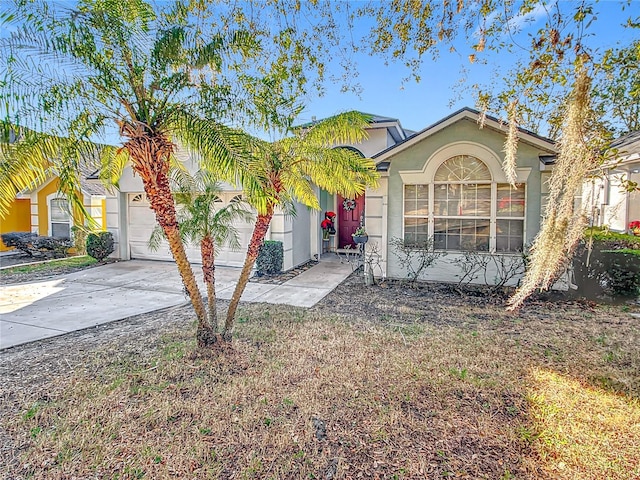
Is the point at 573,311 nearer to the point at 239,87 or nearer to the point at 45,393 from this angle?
the point at 239,87

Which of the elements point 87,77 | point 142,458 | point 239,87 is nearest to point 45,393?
point 142,458

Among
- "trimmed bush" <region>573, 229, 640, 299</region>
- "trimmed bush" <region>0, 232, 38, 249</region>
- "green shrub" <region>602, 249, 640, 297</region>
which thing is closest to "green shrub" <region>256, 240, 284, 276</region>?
"trimmed bush" <region>573, 229, 640, 299</region>

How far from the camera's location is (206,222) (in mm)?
5633

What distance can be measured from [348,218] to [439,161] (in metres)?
5.76

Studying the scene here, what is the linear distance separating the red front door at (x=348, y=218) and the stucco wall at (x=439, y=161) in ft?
14.4

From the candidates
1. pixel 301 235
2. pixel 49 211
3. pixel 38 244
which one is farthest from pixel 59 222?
pixel 301 235

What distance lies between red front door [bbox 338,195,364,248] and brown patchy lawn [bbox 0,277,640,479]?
323 inches

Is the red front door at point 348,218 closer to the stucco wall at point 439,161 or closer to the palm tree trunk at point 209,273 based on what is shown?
the stucco wall at point 439,161

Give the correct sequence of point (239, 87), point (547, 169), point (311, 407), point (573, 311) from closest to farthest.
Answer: point (311, 407) < point (239, 87) < point (573, 311) < point (547, 169)

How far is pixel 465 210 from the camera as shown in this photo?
9031 mm

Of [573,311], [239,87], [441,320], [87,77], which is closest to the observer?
[87,77]

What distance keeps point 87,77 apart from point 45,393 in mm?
3585

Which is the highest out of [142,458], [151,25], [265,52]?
[265,52]

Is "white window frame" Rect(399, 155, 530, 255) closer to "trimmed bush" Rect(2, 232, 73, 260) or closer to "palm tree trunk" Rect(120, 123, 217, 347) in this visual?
"palm tree trunk" Rect(120, 123, 217, 347)
